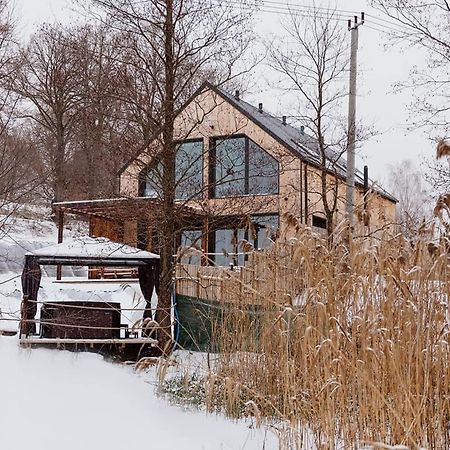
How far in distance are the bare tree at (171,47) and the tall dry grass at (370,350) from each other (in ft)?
10.2

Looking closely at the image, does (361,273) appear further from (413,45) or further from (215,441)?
(413,45)

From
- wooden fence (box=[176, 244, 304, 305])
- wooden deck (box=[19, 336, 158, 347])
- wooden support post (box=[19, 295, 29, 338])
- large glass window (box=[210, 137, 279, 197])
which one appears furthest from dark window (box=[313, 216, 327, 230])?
wooden fence (box=[176, 244, 304, 305])

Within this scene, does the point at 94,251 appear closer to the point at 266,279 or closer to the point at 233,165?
the point at 233,165

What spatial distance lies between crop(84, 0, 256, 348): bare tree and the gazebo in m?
0.46

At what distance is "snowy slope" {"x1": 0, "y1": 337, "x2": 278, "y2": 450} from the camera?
11.0 ft

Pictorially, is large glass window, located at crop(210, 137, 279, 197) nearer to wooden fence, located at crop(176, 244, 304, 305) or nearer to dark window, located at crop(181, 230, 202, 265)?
dark window, located at crop(181, 230, 202, 265)

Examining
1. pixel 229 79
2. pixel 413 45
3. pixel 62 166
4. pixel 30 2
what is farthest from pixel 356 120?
pixel 62 166

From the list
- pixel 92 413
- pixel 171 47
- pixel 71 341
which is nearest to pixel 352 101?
pixel 171 47

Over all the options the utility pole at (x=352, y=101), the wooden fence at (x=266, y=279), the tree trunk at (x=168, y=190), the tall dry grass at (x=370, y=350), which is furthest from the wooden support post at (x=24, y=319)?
the utility pole at (x=352, y=101)

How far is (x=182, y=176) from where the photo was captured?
5996mm

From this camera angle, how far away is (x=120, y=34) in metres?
6.03

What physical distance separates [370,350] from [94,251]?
4578mm

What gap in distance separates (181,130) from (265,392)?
3405 millimetres

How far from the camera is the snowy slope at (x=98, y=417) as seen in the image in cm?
334
